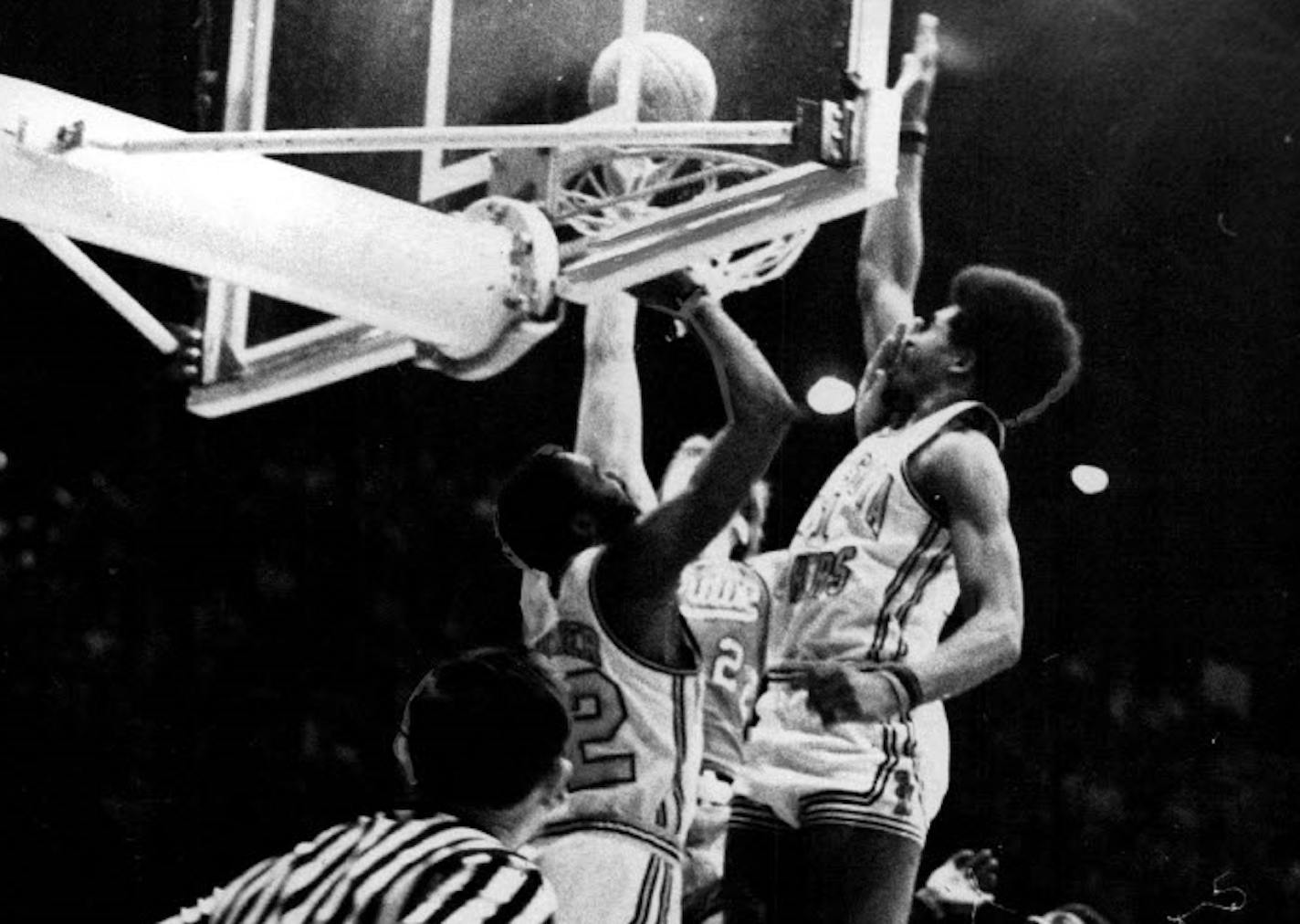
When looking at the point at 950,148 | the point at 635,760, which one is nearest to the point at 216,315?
the point at 635,760

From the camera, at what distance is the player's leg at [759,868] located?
3.22m

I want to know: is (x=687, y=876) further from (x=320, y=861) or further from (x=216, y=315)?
(x=320, y=861)

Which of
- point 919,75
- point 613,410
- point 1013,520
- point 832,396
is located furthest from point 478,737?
point 832,396

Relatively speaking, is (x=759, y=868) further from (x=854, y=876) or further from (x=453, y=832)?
(x=453, y=832)

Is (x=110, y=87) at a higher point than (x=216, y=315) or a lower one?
higher

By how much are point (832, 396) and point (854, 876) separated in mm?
2481

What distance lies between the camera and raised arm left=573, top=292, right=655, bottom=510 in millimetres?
4137

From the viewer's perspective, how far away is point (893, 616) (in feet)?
11.2

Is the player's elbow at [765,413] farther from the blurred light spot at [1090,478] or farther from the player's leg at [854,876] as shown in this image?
the blurred light spot at [1090,478]

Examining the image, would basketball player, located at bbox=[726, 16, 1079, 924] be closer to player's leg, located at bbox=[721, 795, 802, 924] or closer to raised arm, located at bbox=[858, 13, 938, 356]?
player's leg, located at bbox=[721, 795, 802, 924]

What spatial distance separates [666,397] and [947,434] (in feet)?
7.69

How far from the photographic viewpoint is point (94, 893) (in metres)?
4.87

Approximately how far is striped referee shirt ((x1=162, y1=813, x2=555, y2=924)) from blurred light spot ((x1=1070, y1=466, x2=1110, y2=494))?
3052 millimetres

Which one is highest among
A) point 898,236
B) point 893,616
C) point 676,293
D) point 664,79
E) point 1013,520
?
point 664,79
